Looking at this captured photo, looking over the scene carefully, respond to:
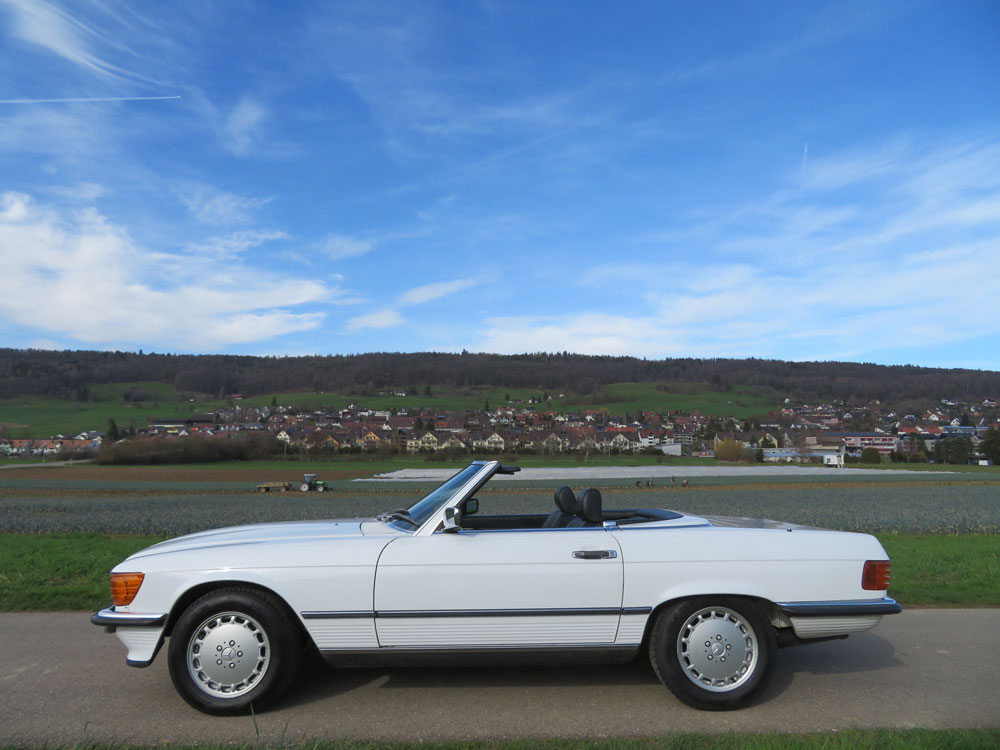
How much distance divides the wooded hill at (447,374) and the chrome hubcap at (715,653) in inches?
4860

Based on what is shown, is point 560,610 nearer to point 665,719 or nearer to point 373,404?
point 665,719

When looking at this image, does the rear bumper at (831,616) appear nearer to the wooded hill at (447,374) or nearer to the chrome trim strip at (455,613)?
the chrome trim strip at (455,613)

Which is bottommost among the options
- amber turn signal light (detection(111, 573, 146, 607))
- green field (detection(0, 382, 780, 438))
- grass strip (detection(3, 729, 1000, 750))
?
grass strip (detection(3, 729, 1000, 750))

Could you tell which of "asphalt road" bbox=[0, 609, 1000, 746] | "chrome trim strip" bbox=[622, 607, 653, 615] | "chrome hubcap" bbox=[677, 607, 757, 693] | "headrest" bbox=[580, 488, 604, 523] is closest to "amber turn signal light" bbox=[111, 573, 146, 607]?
"asphalt road" bbox=[0, 609, 1000, 746]

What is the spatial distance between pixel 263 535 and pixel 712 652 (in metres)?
2.90

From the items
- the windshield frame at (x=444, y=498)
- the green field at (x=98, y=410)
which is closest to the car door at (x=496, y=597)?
the windshield frame at (x=444, y=498)

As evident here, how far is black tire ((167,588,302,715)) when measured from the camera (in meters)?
4.06

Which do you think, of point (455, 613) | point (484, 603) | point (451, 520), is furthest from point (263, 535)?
point (484, 603)

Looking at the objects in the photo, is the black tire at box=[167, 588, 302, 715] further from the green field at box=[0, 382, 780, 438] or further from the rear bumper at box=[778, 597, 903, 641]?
the green field at box=[0, 382, 780, 438]

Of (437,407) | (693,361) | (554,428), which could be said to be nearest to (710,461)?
(554,428)

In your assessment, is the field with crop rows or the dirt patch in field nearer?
the field with crop rows

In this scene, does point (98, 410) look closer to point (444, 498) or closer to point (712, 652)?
point (444, 498)

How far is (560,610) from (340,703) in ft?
4.66

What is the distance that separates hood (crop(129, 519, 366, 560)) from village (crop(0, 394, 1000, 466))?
7762 cm
